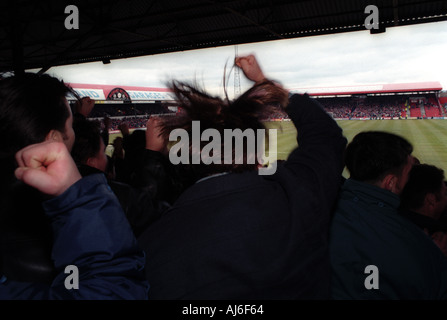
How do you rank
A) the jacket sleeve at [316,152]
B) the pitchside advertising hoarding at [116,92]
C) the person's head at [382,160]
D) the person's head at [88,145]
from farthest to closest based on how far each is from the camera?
the pitchside advertising hoarding at [116,92], the person's head at [88,145], the person's head at [382,160], the jacket sleeve at [316,152]

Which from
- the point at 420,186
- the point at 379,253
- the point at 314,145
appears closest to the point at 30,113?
the point at 314,145

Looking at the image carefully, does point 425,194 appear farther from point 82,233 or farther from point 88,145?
point 88,145

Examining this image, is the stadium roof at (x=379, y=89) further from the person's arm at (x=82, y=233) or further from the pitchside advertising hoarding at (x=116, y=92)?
the person's arm at (x=82, y=233)

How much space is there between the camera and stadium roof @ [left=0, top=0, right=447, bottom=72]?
6.96 m

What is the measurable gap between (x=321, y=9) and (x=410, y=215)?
22.8 ft

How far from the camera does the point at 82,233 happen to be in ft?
2.26

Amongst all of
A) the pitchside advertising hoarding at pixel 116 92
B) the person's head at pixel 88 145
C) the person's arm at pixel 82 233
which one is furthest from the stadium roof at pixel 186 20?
the pitchside advertising hoarding at pixel 116 92

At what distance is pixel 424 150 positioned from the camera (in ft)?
49.4

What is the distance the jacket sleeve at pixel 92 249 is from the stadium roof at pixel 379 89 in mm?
45275

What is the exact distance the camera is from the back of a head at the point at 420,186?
2309mm

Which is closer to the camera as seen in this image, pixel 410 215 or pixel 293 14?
pixel 410 215

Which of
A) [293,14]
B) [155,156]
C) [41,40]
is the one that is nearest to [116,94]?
[41,40]
